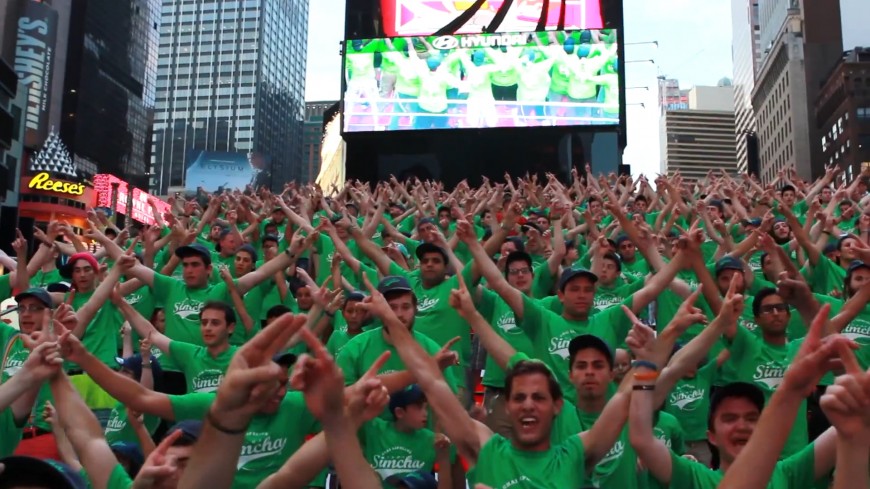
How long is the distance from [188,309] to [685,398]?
4101mm

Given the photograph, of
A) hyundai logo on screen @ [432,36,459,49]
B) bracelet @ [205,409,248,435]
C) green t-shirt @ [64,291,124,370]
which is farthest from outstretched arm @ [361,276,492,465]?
hyundai logo on screen @ [432,36,459,49]

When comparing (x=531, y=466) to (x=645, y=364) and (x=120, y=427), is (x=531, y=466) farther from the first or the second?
(x=120, y=427)

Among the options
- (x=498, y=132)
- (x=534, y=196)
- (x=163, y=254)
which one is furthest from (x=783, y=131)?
(x=163, y=254)

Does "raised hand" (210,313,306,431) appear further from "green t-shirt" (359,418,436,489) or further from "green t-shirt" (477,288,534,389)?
"green t-shirt" (477,288,534,389)

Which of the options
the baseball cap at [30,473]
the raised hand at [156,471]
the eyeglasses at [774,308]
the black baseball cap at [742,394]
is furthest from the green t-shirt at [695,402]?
the baseball cap at [30,473]

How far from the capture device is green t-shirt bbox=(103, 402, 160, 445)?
473cm

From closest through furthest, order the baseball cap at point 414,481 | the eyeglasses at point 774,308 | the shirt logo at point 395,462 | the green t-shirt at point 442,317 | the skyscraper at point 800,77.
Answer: the baseball cap at point 414,481 < the shirt logo at point 395,462 < the eyeglasses at point 774,308 < the green t-shirt at point 442,317 < the skyscraper at point 800,77

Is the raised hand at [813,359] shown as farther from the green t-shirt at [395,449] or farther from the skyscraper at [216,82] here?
the skyscraper at [216,82]

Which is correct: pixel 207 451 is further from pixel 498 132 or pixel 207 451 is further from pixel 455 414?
pixel 498 132

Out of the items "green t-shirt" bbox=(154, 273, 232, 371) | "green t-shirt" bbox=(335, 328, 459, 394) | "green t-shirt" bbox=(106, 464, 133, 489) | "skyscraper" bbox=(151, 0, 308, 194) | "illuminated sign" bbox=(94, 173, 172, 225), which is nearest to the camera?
"green t-shirt" bbox=(106, 464, 133, 489)

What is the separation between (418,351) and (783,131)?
101 m

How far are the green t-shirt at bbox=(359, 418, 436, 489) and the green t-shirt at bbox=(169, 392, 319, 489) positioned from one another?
0.35 m

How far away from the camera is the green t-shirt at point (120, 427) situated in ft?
15.5

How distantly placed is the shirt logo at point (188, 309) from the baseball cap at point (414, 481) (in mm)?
2974
